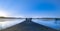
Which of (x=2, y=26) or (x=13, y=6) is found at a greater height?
(x=13, y=6)

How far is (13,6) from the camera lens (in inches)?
145

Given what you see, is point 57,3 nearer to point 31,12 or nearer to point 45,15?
point 45,15

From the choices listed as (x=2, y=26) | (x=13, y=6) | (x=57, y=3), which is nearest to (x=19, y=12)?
(x=13, y=6)

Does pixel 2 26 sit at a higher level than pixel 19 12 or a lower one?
lower

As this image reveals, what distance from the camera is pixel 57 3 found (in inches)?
145

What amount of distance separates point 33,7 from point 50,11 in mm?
411

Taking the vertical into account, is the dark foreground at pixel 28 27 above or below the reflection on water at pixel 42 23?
below

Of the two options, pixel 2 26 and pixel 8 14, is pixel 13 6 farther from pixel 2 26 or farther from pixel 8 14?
pixel 2 26

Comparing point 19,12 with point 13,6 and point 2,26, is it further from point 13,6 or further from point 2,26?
point 2,26

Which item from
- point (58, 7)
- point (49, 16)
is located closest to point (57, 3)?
point (58, 7)

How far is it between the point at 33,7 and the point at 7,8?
61 centimetres

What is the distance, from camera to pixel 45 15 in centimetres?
358

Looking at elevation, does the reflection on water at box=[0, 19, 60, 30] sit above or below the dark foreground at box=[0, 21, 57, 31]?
above

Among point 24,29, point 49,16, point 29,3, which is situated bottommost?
point 24,29
